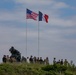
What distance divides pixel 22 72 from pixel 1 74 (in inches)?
124

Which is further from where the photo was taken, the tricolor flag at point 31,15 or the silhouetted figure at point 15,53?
the tricolor flag at point 31,15

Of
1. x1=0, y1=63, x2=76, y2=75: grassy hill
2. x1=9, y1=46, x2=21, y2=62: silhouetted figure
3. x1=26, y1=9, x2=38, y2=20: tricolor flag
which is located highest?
x1=26, y1=9, x2=38, y2=20: tricolor flag

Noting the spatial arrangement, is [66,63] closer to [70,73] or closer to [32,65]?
[70,73]

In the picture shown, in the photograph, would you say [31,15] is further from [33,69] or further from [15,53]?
[33,69]

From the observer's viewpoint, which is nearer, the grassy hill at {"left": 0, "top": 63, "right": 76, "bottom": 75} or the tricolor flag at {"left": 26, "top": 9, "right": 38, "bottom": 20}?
the grassy hill at {"left": 0, "top": 63, "right": 76, "bottom": 75}

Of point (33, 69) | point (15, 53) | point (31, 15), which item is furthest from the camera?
point (31, 15)

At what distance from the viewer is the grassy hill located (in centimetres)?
5384

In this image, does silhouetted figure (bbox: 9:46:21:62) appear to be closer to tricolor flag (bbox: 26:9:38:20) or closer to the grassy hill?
the grassy hill

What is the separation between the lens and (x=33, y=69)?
56.5m

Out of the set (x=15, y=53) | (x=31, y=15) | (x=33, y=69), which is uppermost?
(x=31, y=15)

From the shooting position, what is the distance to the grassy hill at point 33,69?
5384 centimetres

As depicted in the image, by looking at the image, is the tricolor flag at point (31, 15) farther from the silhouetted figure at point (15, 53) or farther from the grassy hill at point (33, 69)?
the silhouetted figure at point (15, 53)

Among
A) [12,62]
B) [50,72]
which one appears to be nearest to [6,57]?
[12,62]

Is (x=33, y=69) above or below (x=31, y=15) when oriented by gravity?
below
